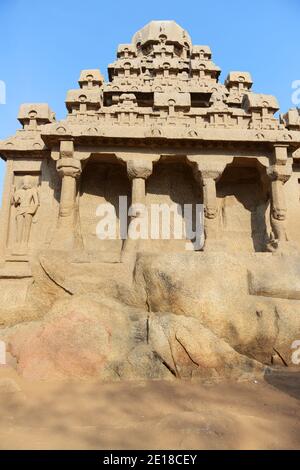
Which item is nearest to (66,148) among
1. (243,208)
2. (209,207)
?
(209,207)

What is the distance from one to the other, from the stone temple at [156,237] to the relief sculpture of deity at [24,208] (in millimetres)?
43

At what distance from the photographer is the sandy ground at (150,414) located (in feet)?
12.3

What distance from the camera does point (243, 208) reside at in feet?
45.7

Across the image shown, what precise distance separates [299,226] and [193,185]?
4516 mm

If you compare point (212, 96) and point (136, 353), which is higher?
point (212, 96)

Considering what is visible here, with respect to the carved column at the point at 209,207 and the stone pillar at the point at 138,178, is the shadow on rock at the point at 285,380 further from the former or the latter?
the stone pillar at the point at 138,178

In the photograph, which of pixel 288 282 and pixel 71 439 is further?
pixel 288 282

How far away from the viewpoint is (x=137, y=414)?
4602 millimetres

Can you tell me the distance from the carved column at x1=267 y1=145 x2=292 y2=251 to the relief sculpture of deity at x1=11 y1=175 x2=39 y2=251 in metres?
8.96

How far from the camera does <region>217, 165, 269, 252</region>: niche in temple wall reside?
43.7 feet
